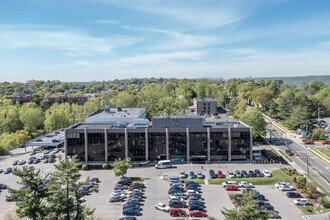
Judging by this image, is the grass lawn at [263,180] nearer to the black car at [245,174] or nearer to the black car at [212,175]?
the black car at [245,174]

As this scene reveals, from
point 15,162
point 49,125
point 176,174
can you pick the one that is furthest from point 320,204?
point 49,125

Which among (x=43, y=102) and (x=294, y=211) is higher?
(x=43, y=102)

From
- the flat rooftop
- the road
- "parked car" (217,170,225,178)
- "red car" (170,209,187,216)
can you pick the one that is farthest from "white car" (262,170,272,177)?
the flat rooftop

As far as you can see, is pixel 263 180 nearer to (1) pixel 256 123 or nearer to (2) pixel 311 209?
(2) pixel 311 209

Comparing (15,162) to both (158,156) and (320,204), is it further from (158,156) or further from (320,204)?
(320,204)

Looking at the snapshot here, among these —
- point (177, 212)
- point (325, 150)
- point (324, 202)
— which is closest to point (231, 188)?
point (177, 212)

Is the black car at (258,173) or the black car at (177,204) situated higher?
the black car at (258,173)

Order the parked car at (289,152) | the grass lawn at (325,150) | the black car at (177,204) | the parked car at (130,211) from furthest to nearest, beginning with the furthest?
the parked car at (289,152), the grass lawn at (325,150), the black car at (177,204), the parked car at (130,211)

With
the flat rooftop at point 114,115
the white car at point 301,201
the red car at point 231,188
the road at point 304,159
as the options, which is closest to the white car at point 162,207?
the red car at point 231,188
